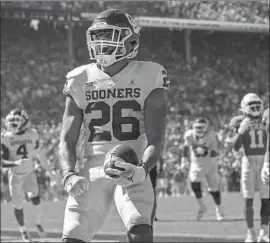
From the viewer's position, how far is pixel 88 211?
405 centimetres

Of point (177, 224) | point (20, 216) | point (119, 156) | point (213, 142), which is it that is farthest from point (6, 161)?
point (119, 156)

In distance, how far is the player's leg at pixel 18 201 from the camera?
10.8 meters

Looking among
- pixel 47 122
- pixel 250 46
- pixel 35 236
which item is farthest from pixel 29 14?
pixel 250 46

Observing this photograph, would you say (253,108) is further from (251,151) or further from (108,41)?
(108,41)

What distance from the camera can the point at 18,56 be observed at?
27.9 m

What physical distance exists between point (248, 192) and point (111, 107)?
538 centimetres

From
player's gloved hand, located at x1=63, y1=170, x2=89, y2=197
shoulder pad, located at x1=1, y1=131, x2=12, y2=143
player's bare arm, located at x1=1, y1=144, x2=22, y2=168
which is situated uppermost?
player's gloved hand, located at x1=63, y1=170, x2=89, y2=197

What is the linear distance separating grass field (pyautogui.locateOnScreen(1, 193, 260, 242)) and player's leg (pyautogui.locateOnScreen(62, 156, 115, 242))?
18.8ft

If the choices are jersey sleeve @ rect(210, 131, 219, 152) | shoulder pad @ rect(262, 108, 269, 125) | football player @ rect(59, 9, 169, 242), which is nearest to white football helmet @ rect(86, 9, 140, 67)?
football player @ rect(59, 9, 169, 242)

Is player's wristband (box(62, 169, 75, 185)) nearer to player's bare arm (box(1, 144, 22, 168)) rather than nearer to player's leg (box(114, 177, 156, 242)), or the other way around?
player's leg (box(114, 177, 156, 242))

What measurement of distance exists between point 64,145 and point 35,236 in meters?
7.41

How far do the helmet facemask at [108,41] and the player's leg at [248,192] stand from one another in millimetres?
5347

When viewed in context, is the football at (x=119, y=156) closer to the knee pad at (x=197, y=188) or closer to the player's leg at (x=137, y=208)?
the player's leg at (x=137, y=208)

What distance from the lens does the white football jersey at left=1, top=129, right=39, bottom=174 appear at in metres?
11.6
